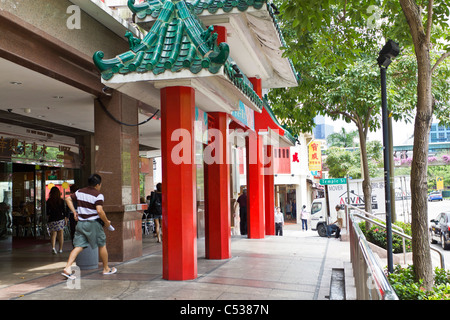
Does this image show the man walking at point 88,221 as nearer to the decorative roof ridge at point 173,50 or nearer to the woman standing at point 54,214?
the decorative roof ridge at point 173,50

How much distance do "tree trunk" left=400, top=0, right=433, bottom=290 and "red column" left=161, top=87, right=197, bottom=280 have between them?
3.27 metres

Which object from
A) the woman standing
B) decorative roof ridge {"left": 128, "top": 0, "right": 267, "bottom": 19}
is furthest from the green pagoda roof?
the woman standing

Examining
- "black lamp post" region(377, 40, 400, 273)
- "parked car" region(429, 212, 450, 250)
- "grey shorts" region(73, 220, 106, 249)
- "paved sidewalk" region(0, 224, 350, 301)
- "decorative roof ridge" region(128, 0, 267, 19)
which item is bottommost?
"parked car" region(429, 212, 450, 250)

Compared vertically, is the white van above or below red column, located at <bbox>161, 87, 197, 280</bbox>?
below

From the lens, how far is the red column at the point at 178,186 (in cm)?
692

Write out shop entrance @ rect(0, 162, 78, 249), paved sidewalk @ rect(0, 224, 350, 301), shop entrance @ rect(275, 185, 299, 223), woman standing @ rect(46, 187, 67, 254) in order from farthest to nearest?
shop entrance @ rect(275, 185, 299, 223) → shop entrance @ rect(0, 162, 78, 249) → woman standing @ rect(46, 187, 67, 254) → paved sidewalk @ rect(0, 224, 350, 301)

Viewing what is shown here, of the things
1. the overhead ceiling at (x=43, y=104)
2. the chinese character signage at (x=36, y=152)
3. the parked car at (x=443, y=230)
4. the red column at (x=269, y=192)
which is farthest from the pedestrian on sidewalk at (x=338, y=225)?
the chinese character signage at (x=36, y=152)

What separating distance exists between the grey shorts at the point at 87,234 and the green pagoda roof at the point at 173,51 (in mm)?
2310

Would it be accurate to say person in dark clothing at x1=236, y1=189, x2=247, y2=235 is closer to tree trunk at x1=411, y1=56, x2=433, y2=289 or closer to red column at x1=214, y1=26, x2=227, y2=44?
red column at x1=214, y1=26, x2=227, y2=44

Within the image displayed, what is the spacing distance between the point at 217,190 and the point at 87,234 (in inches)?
115

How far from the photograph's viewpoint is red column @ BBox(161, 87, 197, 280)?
6.92 m

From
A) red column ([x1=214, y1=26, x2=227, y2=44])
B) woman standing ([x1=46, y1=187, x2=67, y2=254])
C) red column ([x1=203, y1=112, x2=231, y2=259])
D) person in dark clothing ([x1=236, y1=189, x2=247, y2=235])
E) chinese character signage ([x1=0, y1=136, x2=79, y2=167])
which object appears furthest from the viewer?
person in dark clothing ([x1=236, y1=189, x2=247, y2=235])

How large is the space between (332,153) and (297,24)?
39954 millimetres
